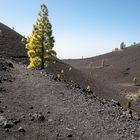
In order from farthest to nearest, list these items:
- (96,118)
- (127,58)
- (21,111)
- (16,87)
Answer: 1. (127,58)
2. (16,87)
3. (96,118)
4. (21,111)

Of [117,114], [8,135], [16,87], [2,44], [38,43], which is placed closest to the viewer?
[8,135]

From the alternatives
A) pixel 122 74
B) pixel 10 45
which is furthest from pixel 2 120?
pixel 122 74

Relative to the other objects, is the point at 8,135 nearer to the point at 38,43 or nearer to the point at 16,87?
the point at 16,87

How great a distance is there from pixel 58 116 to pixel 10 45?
6006cm

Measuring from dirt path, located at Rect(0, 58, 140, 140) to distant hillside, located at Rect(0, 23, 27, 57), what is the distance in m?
39.6

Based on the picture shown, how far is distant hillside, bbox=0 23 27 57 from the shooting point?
73188 millimetres

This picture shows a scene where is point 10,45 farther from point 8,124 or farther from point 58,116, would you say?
point 8,124

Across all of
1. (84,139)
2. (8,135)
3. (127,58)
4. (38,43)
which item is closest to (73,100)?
(84,139)

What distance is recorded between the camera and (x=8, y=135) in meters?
19.4

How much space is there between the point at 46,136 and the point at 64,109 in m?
6.31

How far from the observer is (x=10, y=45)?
81312 millimetres

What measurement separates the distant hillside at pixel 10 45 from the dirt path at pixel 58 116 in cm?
3955

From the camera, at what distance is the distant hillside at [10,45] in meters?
73.2

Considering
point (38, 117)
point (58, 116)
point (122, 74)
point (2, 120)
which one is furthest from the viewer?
point (122, 74)
